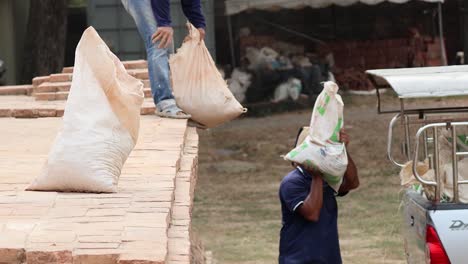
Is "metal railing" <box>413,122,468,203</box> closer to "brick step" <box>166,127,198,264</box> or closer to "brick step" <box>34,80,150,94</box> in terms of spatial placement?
"brick step" <box>166,127,198,264</box>

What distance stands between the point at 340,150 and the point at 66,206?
5.20ft

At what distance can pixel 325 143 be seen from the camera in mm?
5949

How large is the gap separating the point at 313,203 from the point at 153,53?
8.33ft

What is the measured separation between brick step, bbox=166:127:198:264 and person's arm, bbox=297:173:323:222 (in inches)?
22.8

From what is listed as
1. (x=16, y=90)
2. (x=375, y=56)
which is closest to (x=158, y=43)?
(x=16, y=90)

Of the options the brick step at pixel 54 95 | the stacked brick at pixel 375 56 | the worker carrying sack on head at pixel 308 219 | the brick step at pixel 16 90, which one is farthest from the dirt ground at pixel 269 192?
the worker carrying sack on head at pixel 308 219

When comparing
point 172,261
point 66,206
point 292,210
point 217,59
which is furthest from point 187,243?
point 217,59

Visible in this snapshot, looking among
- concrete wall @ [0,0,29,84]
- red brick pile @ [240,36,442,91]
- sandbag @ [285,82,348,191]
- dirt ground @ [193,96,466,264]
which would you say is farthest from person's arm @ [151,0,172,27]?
red brick pile @ [240,36,442,91]

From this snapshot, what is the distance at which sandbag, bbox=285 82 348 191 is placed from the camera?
5938 millimetres

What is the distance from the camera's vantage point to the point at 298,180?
20.1 ft

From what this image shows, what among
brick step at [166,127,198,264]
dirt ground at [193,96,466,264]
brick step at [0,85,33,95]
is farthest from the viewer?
dirt ground at [193,96,466,264]

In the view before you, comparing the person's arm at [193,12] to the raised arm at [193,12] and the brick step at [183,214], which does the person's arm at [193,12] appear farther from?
the brick step at [183,214]

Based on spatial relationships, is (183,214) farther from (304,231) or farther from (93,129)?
(304,231)

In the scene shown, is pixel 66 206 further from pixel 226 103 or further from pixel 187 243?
pixel 226 103
